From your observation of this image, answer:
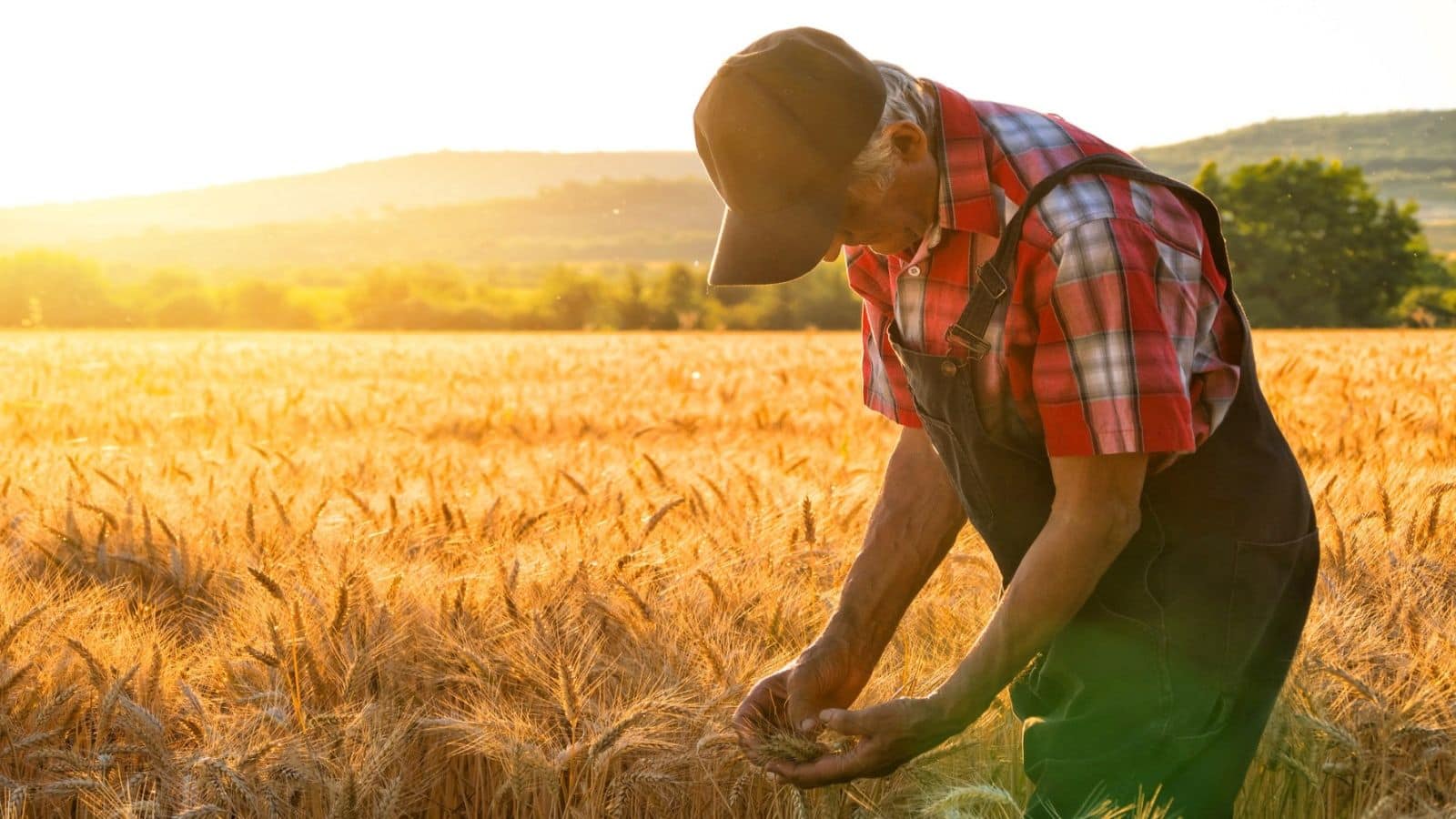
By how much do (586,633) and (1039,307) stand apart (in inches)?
40.7

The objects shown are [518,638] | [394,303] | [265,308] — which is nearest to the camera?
[518,638]

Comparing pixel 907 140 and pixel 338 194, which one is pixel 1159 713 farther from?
pixel 338 194

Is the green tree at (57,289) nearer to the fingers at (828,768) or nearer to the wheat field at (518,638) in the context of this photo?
the wheat field at (518,638)

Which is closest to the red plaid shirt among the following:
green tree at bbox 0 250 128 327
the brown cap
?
the brown cap

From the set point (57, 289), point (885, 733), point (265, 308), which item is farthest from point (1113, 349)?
point (265, 308)

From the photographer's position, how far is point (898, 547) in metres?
1.98

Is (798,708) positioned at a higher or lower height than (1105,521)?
lower

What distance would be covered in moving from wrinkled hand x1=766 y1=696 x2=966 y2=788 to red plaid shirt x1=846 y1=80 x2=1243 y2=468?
0.36 m

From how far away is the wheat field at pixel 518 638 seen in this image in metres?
1.83

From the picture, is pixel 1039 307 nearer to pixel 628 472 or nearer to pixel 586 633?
pixel 586 633

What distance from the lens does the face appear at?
1.60 meters

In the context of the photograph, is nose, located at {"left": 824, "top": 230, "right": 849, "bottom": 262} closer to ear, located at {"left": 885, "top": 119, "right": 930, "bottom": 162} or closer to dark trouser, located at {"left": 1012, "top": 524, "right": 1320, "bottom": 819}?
ear, located at {"left": 885, "top": 119, "right": 930, "bottom": 162}

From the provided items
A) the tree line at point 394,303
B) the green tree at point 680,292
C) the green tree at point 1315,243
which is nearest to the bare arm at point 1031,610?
the tree line at point 394,303

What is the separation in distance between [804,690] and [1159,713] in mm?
491
